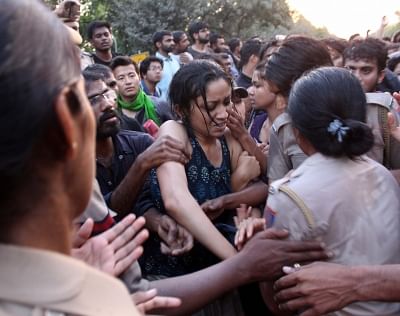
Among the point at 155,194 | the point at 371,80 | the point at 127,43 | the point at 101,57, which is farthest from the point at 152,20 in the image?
the point at 155,194

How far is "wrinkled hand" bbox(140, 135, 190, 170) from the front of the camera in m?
2.39

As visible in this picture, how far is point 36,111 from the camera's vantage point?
2.50 ft

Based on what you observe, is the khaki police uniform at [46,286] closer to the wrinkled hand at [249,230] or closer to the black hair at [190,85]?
the wrinkled hand at [249,230]

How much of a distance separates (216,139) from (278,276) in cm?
101

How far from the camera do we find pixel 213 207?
244 centimetres

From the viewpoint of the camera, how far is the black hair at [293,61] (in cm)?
298

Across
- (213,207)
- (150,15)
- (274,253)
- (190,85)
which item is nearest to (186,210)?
(213,207)

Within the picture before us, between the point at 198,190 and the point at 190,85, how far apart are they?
0.53 m

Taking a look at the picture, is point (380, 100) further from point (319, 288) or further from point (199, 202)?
point (319, 288)

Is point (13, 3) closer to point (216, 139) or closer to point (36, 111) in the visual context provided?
point (36, 111)

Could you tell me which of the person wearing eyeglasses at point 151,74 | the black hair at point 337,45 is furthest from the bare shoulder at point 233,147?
the person wearing eyeglasses at point 151,74

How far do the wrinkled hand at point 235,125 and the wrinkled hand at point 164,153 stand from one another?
39 cm

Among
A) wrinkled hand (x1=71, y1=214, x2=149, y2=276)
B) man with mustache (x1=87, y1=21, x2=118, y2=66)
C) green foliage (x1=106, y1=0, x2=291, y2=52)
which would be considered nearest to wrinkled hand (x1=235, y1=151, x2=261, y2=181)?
wrinkled hand (x1=71, y1=214, x2=149, y2=276)

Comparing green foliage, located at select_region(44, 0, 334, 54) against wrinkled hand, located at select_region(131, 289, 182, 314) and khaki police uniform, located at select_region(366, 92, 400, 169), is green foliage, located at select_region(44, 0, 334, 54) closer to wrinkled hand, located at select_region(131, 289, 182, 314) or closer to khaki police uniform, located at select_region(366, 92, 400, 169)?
khaki police uniform, located at select_region(366, 92, 400, 169)
